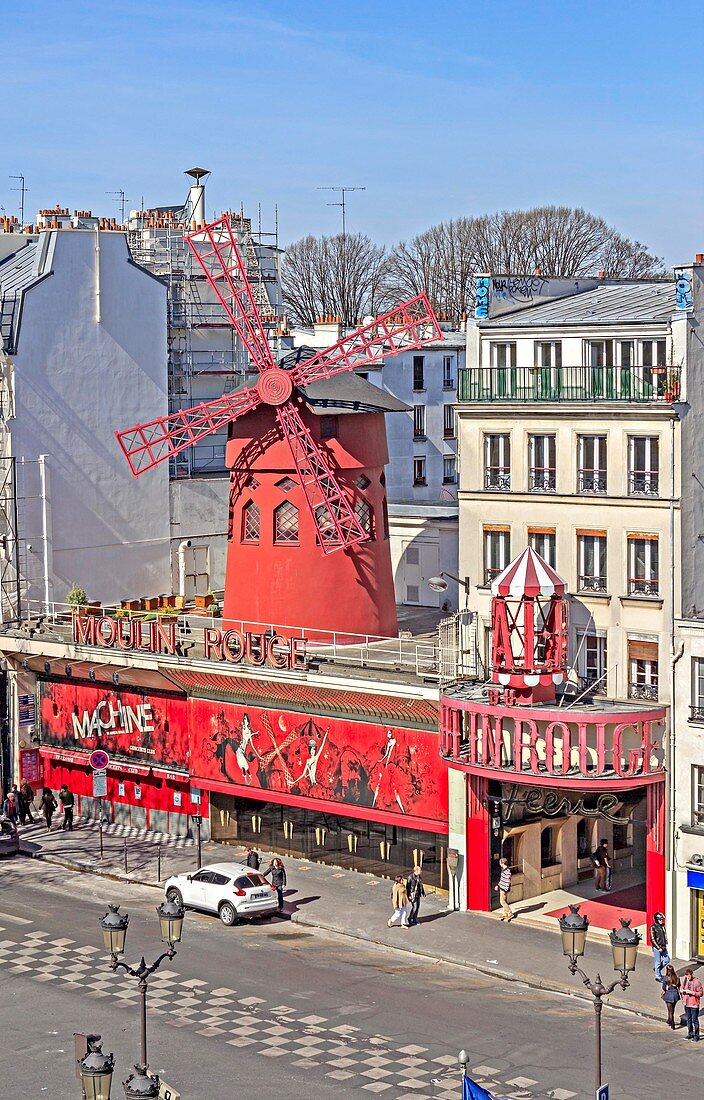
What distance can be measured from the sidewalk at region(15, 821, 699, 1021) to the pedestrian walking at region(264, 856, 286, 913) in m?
0.37

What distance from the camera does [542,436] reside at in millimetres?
42719

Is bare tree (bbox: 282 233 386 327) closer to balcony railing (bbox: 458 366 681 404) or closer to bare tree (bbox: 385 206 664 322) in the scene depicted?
bare tree (bbox: 385 206 664 322)

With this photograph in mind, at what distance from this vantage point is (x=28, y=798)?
2076 inches

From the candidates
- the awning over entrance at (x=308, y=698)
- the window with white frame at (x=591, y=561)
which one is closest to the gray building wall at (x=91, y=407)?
the awning over entrance at (x=308, y=698)

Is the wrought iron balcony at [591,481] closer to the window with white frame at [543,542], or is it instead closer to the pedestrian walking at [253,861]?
the window with white frame at [543,542]

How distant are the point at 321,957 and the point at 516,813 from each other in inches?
253

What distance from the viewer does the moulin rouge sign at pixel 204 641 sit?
4684cm

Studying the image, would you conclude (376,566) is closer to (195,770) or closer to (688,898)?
(195,770)

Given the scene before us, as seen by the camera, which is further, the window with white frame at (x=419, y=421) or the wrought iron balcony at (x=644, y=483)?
the window with white frame at (x=419, y=421)

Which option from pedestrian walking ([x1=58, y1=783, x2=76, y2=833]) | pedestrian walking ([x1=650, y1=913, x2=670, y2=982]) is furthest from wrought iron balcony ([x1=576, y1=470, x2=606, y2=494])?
pedestrian walking ([x1=58, y1=783, x2=76, y2=833])

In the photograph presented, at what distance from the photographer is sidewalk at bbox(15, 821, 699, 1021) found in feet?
124

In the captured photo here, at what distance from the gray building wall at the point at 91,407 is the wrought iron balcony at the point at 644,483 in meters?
21.2

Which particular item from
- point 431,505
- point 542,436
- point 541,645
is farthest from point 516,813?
point 431,505

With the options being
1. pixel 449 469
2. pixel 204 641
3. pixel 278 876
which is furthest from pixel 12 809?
pixel 449 469
